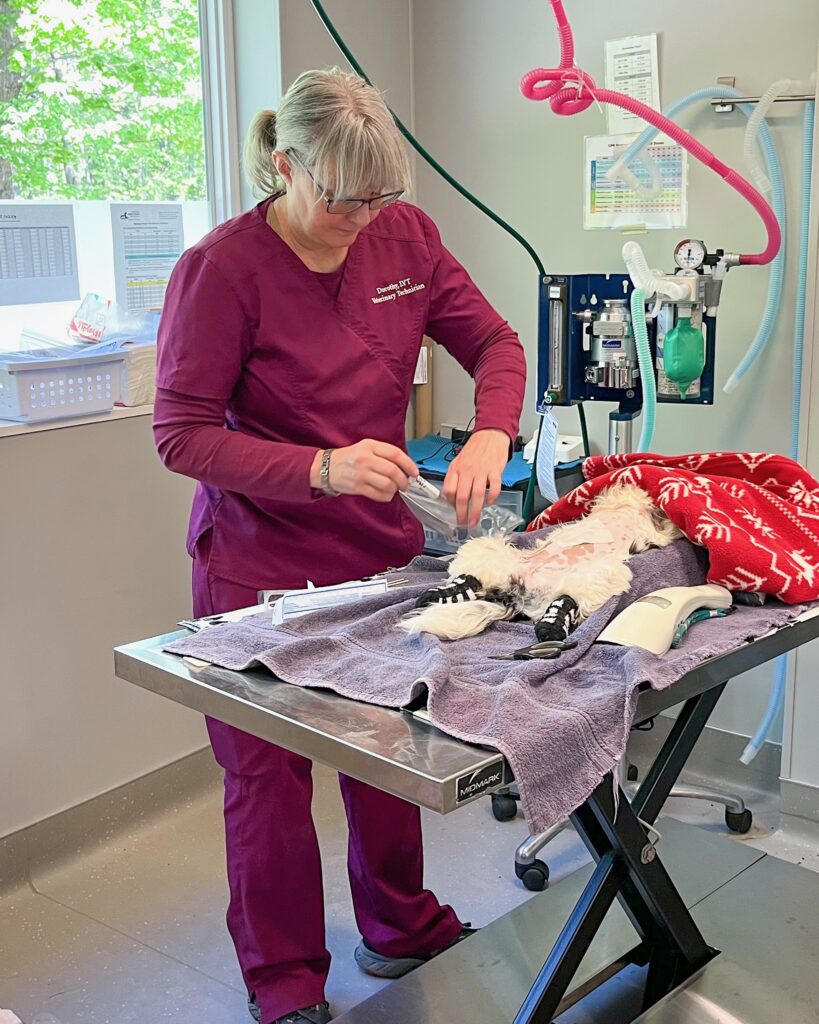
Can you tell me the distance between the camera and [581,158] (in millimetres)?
2674

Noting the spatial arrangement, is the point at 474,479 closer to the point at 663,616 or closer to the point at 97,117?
the point at 663,616

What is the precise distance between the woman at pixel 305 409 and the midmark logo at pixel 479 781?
1.61 feet

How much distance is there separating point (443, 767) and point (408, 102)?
7.34 ft

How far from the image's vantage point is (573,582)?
1501mm

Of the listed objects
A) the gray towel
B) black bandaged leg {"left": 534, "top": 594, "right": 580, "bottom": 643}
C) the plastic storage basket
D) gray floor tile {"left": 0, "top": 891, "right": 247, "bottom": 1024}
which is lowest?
gray floor tile {"left": 0, "top": 891, "right": 247, "bottom": 1024}

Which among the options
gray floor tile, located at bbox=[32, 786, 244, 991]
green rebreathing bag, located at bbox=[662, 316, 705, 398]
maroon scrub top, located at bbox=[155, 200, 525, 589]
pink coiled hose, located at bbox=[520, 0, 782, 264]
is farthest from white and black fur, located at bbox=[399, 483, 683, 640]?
gray floor tile, located at bbox=[32, 786, 244, 991]

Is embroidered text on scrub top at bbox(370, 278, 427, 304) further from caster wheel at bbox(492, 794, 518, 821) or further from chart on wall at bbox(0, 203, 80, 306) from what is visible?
caster wheel at bbox(492, 794, 518, 821)

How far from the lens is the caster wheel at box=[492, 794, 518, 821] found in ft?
8.44

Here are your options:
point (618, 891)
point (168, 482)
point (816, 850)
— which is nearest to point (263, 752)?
point (618, 891)

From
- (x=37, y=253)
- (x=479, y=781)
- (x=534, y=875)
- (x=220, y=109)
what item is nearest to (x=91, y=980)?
(x=534, y=875)

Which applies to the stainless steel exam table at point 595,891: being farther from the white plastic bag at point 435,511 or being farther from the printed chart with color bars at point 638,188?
the printed chart with color bars at point 638,188

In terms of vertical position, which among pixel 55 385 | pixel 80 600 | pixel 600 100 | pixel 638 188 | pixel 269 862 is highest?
pixel 600 100

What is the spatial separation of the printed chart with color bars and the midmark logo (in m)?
1.66

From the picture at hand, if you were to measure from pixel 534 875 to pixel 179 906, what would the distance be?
0.69m
